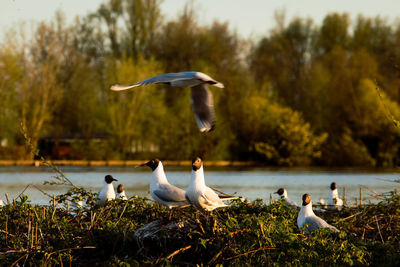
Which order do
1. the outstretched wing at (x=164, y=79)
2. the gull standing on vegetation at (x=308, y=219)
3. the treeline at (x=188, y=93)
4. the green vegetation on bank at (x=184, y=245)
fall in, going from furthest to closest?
the treeline at (x=188, y=93) → the gull standing on vegetation at (x=308, y=219) → the outstretched wing at (x=164, y=79) → the green vegetation on bank at (x=184, y=245)

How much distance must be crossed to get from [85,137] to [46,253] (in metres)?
39.6

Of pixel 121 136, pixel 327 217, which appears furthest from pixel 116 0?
pixel 327 217

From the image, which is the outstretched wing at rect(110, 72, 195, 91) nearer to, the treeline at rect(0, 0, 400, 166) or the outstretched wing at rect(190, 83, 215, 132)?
the outstretched wing at rect(190, 83, 215, 132)

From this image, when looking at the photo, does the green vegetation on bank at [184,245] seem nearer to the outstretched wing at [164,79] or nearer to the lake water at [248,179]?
the outstretched wing at [164,79]

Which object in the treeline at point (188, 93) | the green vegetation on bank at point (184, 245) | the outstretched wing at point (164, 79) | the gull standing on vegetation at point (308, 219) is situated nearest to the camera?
the green vegetation on bank at point (184, 245)

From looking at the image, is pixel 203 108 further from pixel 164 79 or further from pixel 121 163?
pixel 121 163

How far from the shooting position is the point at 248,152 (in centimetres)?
4372

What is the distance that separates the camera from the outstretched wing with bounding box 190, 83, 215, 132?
7179 mm

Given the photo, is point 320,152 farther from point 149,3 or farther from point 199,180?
point 199,180

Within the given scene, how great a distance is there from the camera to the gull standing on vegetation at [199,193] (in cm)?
655

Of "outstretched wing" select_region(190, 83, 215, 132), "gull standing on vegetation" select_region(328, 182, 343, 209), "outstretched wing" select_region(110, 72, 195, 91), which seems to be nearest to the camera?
"outstretched wing" select_region(110, 72, 195, 91)

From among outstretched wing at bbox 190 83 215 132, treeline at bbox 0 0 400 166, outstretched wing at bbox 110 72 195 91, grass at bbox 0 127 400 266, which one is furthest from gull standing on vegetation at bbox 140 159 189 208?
treeline at bbox 0 0 400 166

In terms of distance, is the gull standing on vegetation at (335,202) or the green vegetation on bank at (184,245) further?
the gull standing on vegetation at (335,202)

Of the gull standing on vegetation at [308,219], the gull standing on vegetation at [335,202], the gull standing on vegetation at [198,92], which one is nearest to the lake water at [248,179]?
the gull standing on vegetation at [335,202]
